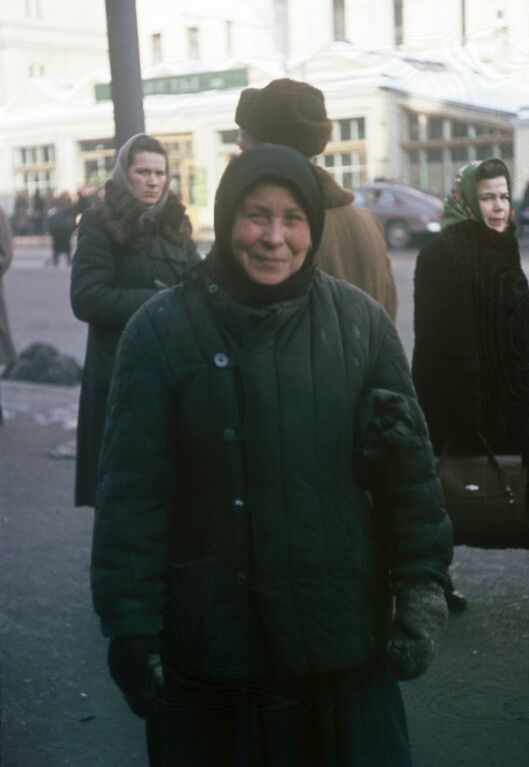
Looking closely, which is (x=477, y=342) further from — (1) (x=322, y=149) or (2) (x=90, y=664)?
(2) (x=90, y=664)

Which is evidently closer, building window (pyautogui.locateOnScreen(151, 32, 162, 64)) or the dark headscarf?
the dark headscarf

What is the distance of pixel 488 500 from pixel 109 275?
1777mm

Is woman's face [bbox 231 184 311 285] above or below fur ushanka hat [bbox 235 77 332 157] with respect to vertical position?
below

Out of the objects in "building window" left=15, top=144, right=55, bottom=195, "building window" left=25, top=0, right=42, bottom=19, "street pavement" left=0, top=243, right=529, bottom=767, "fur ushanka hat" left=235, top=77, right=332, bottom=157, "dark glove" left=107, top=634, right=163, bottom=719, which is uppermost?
"building window" left=25, top=0, right=42, bottom=19

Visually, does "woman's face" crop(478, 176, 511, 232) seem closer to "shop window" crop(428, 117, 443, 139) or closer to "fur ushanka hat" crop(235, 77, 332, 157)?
"fur ushanka hat" crop(235, 77, 332, 157)

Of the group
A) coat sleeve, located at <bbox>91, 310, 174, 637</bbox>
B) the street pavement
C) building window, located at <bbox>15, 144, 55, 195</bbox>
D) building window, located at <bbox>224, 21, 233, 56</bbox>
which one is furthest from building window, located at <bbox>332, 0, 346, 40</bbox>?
building window, located at <bbox>15, 144, 55, 195</bbox>

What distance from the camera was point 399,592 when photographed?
2150 millimetres

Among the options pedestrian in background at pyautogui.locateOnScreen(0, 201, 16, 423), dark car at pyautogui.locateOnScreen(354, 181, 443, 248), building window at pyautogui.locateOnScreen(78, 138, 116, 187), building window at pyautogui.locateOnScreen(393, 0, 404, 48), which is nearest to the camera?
building window at pyautogui.locateOnScreen(393, 0, 404, 48)

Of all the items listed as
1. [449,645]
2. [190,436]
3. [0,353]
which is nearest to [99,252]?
[449,645]

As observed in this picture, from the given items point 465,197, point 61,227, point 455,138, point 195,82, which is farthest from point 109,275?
point 61,227

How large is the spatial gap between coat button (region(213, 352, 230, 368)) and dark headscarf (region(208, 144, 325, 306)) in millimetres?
113

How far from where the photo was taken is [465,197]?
3814mm

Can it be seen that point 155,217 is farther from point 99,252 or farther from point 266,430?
point 266,430

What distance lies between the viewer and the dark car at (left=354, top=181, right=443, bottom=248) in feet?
85.5
